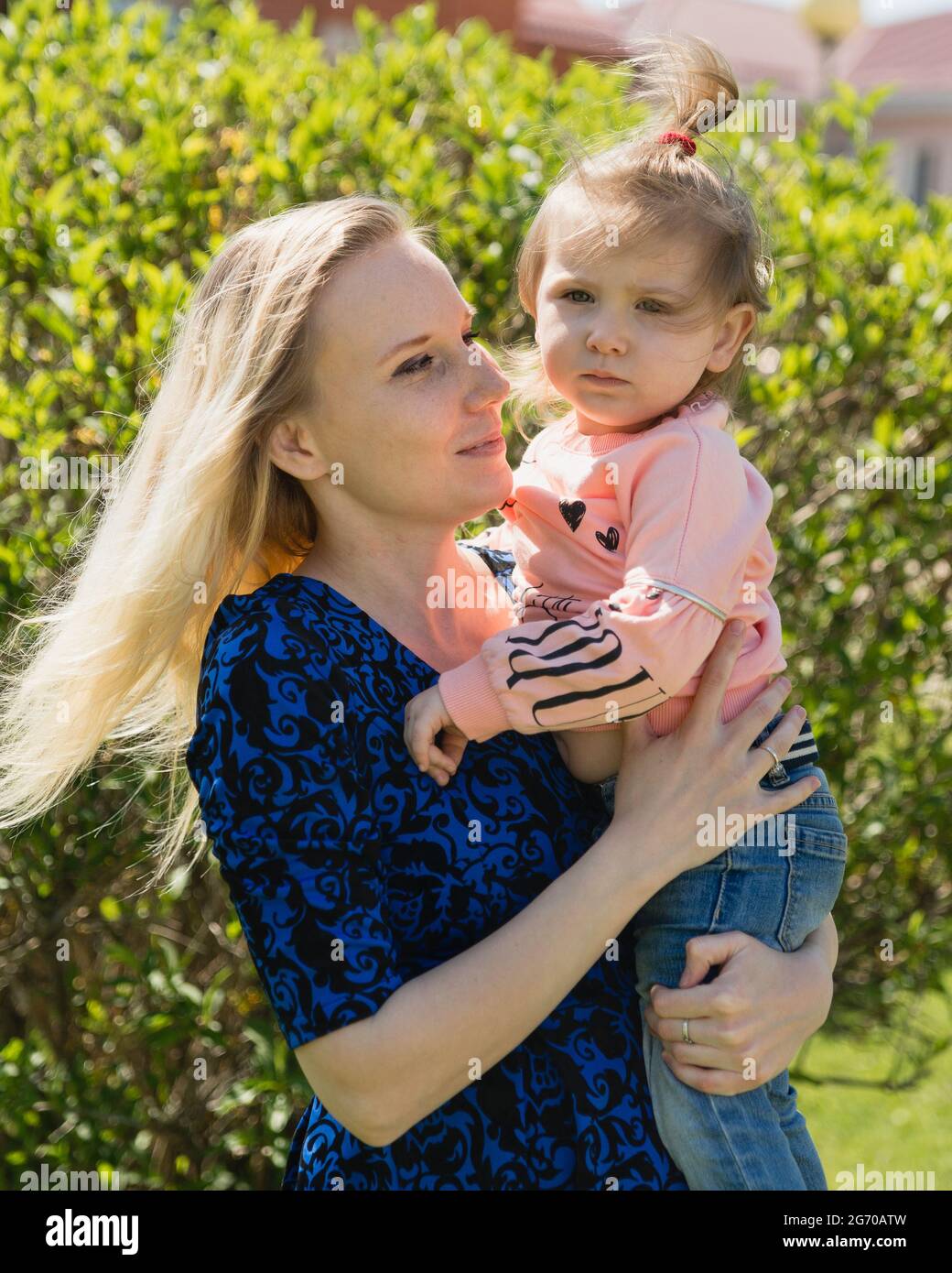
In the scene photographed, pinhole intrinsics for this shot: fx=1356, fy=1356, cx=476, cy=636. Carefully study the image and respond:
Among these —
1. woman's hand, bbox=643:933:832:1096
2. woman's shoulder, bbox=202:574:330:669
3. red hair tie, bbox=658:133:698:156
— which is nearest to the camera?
woman's shoulder, bbox=202:574:330:669

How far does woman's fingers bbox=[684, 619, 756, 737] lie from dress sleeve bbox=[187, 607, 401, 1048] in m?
0.56

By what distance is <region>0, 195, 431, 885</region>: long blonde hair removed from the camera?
2.01 metres

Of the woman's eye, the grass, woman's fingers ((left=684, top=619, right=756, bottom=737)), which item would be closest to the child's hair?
the woman's eye

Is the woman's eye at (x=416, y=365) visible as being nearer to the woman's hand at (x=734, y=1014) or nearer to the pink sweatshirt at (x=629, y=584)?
the pink sweatshirt at (x=629, y=584)

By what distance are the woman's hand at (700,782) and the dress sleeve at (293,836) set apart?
0.40m

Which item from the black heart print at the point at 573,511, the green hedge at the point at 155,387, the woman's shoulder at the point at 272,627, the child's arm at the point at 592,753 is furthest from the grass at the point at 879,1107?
the woman's shoulder at the point at 272,627

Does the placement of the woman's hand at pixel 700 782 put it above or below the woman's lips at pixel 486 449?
below

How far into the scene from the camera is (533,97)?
12.6 feet

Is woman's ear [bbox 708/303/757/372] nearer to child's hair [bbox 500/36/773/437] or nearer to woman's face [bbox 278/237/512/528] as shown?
child's hair [bbox 500/36/773/437]

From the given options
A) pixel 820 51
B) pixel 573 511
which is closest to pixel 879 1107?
pixel 573 511

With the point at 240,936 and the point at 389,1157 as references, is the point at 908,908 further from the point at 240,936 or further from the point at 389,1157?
the point at 389,1157

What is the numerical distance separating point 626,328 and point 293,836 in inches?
36.6

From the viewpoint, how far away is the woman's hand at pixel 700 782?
193 centimetres
